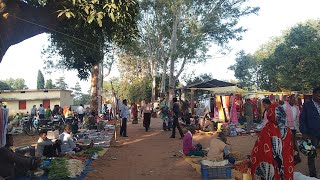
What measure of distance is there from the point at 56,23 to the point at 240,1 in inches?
932

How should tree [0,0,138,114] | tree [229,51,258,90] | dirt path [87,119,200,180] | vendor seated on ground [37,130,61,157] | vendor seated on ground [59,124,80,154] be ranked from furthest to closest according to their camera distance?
tree [229,51,258,90]
vendor seated on ground [59,124,80,154]
vendor seated on ground [37,130,61,157]
dirt path [87,119,200,180]
tree [0,0,138,114]

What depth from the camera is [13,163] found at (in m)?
7.47

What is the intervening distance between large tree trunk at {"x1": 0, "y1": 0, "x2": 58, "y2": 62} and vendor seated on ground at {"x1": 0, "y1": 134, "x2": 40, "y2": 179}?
2222 mm

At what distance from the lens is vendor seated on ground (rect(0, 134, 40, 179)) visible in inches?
284

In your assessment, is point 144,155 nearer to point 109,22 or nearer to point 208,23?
point 109,22

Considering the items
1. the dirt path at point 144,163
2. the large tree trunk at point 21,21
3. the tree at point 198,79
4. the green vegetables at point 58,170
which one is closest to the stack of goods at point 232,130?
the dirt path at point 144,163

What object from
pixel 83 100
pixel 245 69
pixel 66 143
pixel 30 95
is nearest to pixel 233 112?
pixel 66 143

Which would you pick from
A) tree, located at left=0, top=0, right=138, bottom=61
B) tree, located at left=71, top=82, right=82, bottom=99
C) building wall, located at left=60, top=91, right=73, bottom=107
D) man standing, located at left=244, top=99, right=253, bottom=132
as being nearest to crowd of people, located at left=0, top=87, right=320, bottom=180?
tree, located at left=0, top=0, right=138, bottom=61

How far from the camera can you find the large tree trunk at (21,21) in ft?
27.0

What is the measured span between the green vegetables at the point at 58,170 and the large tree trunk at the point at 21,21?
2.68 meters

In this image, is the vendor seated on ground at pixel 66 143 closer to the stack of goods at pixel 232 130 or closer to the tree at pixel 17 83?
the stack of goods at pixel 232 130

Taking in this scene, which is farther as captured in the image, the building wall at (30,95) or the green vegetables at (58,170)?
the building wall at (30,95)

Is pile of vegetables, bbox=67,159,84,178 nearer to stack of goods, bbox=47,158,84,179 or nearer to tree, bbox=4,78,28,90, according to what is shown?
stack of goods, bbox=47,158,84,179

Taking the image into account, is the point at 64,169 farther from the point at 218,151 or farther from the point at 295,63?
the point at 295,63
